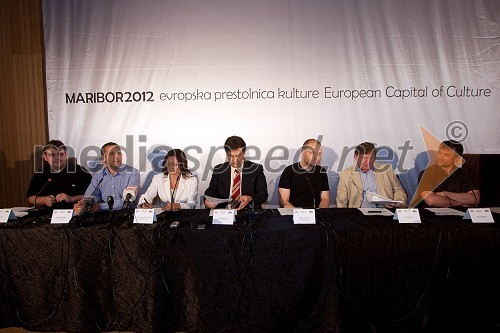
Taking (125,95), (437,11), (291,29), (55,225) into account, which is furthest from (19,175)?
(437,11)

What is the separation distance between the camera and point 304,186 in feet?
10.0

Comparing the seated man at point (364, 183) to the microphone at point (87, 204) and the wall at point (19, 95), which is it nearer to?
the microphone at point (87, 204)

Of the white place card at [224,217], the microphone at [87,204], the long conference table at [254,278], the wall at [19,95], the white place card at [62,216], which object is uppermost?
the wall at [19,95]

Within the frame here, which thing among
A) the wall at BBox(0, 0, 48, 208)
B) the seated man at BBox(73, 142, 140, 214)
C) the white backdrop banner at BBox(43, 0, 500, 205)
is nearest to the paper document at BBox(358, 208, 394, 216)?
the white backdrop banner at BBox(43, 0, 500, 205)

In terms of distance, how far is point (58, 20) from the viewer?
142 inches

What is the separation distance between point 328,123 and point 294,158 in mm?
491

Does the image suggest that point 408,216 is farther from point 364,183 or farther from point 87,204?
point 87,204

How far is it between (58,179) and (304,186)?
207 cm

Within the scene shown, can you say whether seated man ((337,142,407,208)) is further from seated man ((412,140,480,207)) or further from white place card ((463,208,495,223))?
white place card ((463,208,495,223))

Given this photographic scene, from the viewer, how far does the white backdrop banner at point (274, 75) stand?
3598mm

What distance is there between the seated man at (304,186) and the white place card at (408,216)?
0.97 metres

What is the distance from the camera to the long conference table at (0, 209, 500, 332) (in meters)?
1.91

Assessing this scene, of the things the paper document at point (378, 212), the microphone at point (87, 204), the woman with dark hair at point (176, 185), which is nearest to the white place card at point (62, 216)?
the microphone at point (87, 204)

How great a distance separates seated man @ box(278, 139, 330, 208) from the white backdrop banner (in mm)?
675
